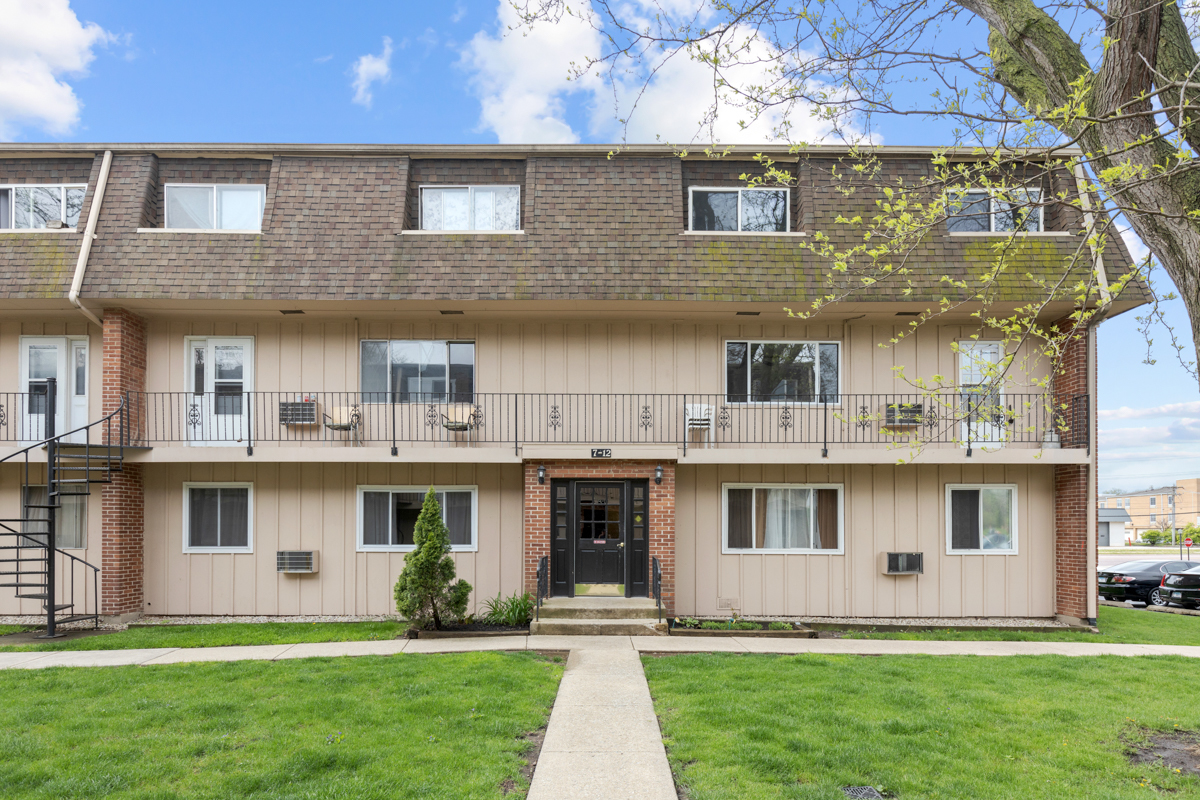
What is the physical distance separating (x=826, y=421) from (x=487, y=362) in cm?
586

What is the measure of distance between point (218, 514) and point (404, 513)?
3.13 metres

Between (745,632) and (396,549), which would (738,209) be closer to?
(745,632)

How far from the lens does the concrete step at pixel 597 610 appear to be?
412 inches

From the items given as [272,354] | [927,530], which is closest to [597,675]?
[927,530]

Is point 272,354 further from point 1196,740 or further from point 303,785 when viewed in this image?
point 1196,740

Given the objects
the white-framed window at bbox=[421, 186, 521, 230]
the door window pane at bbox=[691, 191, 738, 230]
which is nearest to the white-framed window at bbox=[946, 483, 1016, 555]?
the door window pane at bbox=[691, 191, 738, 230]

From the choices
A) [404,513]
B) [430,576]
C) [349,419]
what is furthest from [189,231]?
[430,576]

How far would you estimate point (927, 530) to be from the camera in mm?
11992

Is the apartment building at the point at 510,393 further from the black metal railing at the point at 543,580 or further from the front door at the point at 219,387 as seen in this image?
the black metal railing at the point at 543,580

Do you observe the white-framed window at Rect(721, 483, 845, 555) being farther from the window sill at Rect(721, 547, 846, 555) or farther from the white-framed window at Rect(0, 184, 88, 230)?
the white-framed window at Rect(0, 184, 88, 230)

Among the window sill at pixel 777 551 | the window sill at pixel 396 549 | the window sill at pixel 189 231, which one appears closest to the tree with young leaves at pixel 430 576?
the window sill at pixel 396 549

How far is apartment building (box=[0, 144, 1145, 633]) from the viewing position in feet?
37.1

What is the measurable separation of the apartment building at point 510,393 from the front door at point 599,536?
0.04 metres

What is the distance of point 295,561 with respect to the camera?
11656 millimetres
